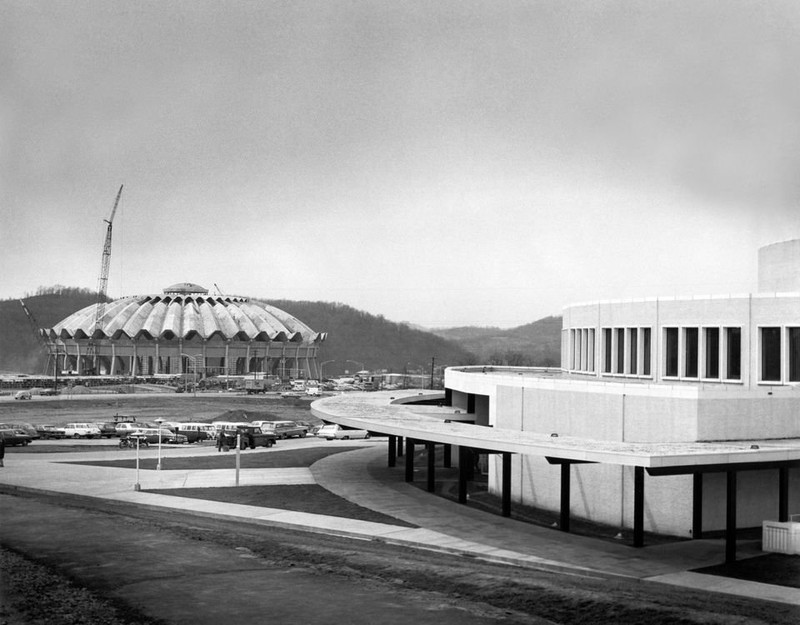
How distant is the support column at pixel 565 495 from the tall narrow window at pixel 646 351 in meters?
17.2

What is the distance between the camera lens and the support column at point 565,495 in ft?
112

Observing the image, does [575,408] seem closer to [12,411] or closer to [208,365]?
[12,411]

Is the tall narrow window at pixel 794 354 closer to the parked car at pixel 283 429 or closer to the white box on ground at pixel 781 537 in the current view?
the white box on ground at pixel 781 537

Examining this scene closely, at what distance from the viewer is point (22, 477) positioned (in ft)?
159

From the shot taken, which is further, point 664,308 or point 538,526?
point 664,308

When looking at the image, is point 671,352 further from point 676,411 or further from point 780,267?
point 676,411

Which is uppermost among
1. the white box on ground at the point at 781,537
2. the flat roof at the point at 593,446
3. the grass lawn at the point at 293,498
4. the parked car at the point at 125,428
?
the flat roof at the point at 593,446

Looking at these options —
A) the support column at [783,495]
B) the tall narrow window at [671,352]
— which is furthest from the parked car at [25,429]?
the support column at [783,495]

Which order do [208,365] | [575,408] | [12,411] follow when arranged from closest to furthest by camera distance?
[575,408] → [12,411] → [208,365]

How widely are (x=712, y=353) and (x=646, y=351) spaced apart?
4772 millimetres

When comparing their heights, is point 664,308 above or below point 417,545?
above

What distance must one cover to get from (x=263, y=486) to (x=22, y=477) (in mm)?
13846

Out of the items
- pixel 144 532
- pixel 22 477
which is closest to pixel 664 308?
pixel 144 532

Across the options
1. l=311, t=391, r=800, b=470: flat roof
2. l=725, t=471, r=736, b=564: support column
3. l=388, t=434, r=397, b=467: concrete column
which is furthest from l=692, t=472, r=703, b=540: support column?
l=388, t=434, r=397, b=467: concrete column
